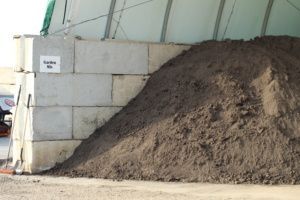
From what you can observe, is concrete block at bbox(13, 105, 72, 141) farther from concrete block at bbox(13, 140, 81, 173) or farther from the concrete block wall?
concrete block at bbox(13, 140, 81, 173)

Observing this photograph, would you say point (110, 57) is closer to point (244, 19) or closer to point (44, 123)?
point (44, 123)

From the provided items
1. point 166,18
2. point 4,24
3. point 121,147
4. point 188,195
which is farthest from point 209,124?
Result: point 4,24

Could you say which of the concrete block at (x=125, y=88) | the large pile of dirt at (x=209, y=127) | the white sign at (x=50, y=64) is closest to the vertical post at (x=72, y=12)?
the white sign at (x=50, y=64)

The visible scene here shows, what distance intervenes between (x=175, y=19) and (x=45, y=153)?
5091 millimetres

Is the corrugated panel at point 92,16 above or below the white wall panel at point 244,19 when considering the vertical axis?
below

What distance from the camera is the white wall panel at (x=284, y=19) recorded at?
1794cm

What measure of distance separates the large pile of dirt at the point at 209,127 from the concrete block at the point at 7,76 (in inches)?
496

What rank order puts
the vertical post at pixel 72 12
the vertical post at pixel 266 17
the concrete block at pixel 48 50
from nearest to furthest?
the concrete block at pixel 48 50 < the vertical post at pixel 72 12 < the vertical post at pixel 266 17

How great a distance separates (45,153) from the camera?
12.8 metres

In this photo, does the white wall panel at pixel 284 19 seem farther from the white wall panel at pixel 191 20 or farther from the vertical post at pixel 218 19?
the white wall panel at pixel 191 20

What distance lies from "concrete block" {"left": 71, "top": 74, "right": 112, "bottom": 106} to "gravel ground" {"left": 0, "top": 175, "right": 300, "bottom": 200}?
2.11 m

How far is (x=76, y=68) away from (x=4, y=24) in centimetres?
1021

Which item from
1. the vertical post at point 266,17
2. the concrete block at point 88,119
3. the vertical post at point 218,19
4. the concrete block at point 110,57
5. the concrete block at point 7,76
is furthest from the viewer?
the concrete block at point 7,76

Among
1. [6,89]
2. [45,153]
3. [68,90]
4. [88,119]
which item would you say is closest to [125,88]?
[88,119]
